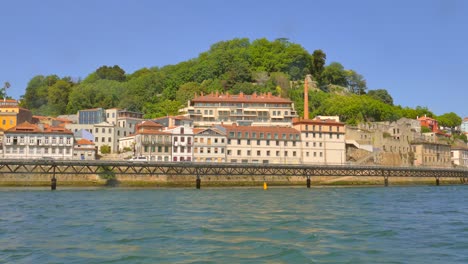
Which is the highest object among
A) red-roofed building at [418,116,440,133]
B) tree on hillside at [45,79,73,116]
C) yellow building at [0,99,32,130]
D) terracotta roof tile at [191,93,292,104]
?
tree on hillside at [45,79,73,116]

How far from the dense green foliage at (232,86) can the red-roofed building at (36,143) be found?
29.5 m

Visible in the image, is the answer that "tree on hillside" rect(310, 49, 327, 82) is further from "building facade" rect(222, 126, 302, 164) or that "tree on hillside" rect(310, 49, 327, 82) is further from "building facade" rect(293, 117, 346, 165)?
"building facade" rect(222, 126, 302, 164)

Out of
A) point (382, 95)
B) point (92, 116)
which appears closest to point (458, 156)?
point (382, 95)

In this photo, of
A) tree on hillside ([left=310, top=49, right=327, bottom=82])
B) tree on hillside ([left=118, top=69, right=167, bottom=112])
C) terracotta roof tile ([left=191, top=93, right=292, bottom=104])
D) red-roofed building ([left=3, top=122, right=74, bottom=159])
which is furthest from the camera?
tree on hillside ([left=310, top=49, right=327, bottom=82])

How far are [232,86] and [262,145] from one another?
31.5m

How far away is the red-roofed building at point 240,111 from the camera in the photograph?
8988 cm

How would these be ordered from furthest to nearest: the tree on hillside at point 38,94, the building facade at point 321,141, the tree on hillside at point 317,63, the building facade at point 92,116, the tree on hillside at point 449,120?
1. the tree on hillside at point 449,120
2. the tree on hillside at point 317,63
3. the tree on hillside at point 38,94
4. the building facade at point 92,116
5. the building facade at point 321,141

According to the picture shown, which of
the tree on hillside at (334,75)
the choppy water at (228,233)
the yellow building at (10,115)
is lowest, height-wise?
the choppy water at (228,233)

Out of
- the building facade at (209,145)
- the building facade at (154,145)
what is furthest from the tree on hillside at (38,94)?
the building facade at (209,145)

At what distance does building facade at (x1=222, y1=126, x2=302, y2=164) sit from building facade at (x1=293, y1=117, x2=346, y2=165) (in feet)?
4.11

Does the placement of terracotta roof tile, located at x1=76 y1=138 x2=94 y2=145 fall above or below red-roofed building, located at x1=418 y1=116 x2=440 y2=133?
below

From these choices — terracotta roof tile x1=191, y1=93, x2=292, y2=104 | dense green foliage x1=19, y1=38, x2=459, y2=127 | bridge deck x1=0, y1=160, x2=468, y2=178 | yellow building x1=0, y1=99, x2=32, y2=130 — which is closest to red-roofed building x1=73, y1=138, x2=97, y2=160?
bridge deck x1=0, y1=160, x2=468, y2=178

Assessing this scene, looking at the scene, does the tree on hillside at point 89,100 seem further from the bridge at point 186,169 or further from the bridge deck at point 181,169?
the bridge deck at point 181,169

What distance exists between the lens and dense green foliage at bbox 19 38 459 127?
103625 mm
